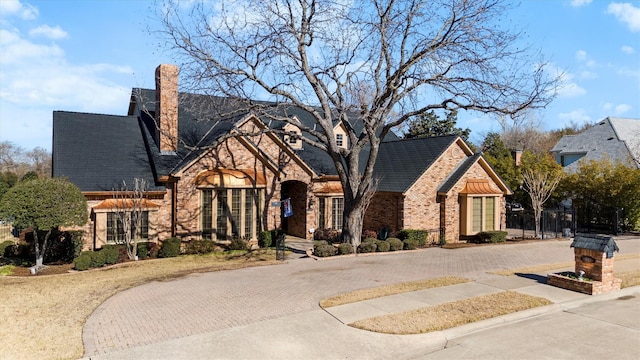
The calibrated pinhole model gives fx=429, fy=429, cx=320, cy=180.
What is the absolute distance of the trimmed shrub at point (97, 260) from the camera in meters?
15.9

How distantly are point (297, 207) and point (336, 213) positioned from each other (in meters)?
2.27

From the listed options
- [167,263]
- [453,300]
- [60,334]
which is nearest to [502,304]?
[453,300]

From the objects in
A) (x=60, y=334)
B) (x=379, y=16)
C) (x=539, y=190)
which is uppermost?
(x=379, y=16)

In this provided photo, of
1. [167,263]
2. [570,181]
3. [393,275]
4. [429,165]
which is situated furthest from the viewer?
[570,181]

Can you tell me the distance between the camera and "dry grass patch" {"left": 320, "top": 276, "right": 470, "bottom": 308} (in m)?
10.9

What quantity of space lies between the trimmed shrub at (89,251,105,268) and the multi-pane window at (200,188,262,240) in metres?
4.82

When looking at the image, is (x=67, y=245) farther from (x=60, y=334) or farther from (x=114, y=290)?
(x=60, y=334)

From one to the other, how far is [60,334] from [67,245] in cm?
991

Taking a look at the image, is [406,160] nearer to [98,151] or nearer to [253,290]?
[253,290]

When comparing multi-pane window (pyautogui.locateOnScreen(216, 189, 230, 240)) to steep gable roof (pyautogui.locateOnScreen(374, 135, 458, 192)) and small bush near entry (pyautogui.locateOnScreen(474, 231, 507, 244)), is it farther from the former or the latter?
small bush near entry (pyautogui.locateOnScreen(474, 231, 507, 244))

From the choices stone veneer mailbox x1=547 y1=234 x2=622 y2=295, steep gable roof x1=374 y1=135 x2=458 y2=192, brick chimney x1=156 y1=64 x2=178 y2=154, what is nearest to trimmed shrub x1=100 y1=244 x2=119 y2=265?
brick chimney x1=156 y1=64 x2=178 y2=154

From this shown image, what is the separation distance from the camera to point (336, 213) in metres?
24.7

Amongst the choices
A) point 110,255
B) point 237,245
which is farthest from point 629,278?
point 110,255

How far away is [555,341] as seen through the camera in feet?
27.5
